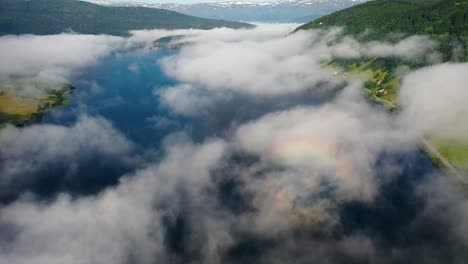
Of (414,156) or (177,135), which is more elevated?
(414,156)

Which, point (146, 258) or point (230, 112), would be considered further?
point (230, 112)

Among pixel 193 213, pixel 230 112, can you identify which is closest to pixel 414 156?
pixel 193 213

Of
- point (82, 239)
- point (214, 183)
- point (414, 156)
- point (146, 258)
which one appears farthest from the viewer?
point (414, 156)

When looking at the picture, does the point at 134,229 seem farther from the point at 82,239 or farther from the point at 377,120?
the point at 377,120

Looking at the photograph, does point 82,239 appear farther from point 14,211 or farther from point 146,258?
point 14,211

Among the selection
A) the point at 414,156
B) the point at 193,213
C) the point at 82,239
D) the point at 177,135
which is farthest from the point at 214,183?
the point at 414,156

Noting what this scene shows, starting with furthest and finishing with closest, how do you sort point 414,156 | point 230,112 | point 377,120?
1. point 230,112
2. point 377,120
3. point 414,156

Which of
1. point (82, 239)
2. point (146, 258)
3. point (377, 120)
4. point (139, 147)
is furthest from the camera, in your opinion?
point (377, 120)

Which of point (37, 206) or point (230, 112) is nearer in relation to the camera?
point (37, 206)

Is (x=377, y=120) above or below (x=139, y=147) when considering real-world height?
above
